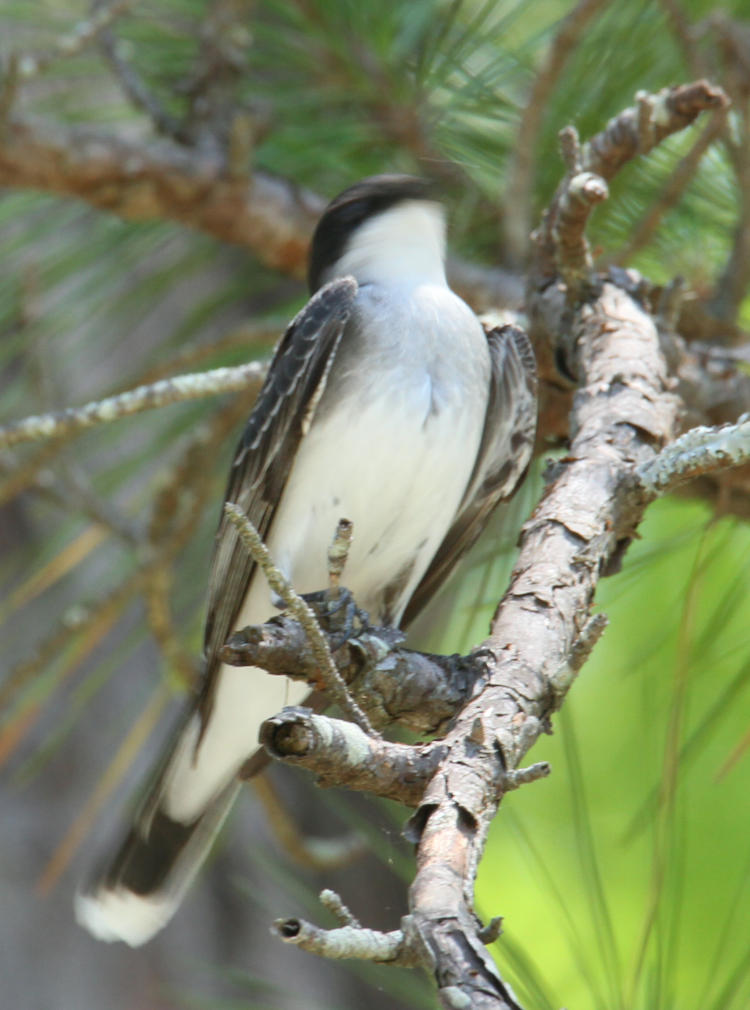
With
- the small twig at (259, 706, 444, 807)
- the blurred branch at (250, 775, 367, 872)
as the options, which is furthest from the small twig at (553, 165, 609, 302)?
the blurred branch at (250, 775, 367, 872)

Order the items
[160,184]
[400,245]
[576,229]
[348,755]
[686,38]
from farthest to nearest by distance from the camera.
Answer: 1. [160,184]
2. [400,245]
3. [686,38]
4. [576,229]
5. [348,755]

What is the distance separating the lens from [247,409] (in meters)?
2.69

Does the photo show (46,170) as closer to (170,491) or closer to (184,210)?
(184,210)

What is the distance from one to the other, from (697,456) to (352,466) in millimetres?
764

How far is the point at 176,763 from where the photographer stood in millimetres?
2301

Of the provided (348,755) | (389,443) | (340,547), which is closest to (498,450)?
(389,443)

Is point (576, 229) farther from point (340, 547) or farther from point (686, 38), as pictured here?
point (340, 547)

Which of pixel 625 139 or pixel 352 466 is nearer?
pixel 625 139

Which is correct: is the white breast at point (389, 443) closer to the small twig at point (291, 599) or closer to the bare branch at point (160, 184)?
the bare branch at point (160, 184)

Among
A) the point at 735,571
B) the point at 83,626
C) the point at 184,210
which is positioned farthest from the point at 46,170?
the point at 735,571

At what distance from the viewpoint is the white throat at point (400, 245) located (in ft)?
7.44

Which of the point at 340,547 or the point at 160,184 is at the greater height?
the point at 160,184

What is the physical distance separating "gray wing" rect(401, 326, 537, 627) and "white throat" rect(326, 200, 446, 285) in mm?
195

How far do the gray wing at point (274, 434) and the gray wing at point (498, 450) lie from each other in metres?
0.30
